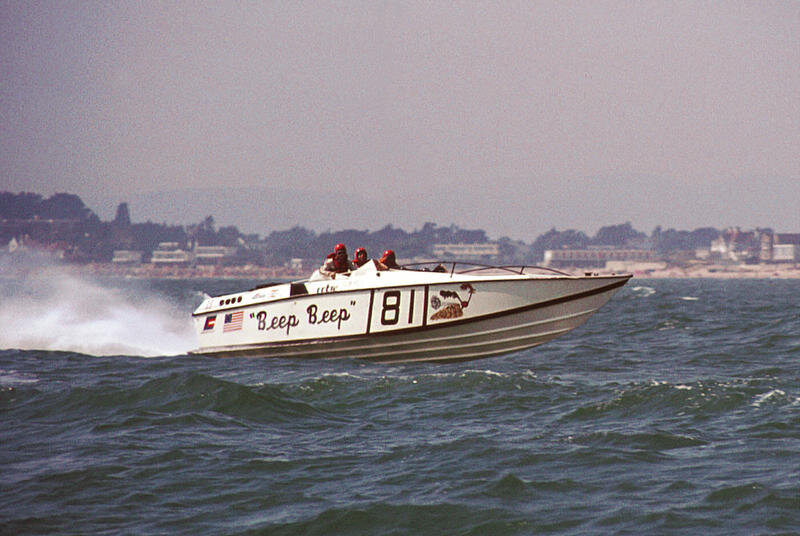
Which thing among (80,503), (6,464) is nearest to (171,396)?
(6,464)

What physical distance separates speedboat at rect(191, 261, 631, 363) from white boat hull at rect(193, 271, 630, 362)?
0.02 m

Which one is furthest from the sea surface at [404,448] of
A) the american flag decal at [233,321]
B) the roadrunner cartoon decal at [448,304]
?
the american flag decal at [233,321]

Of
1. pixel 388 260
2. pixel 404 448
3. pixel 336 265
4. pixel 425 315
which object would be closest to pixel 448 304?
pixel 425 315

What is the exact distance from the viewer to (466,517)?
331 inches

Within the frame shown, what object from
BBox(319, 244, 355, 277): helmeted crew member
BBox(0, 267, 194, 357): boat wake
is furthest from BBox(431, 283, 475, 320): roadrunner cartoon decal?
BBox(0, 267, 194, 357): boat wake

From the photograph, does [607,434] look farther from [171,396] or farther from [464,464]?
[171,396]

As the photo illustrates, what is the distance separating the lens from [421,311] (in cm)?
A: 1845

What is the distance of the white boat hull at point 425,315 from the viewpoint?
17984mm

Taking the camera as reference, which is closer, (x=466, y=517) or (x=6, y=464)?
(x=466, y=517)

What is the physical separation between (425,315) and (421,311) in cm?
11

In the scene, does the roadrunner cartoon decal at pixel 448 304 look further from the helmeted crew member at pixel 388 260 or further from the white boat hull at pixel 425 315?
the helmeted crew member at pixel 388 260

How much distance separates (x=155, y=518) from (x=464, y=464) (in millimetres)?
3364

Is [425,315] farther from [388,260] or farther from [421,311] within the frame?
[388,260]

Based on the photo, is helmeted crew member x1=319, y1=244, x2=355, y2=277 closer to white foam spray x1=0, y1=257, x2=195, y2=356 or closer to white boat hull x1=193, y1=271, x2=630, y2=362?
white boat hull x1=193, y1=271, x2=630, y2=362
